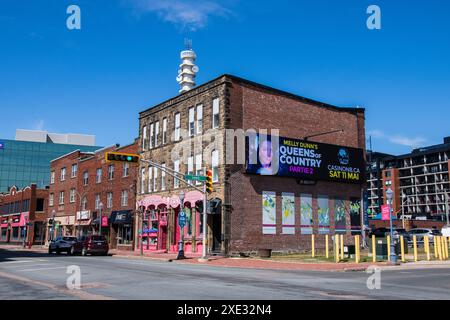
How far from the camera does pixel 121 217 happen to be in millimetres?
48656

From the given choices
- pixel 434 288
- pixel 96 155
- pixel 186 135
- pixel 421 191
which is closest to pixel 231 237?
pixel 186 135

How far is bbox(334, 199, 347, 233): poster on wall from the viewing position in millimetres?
40906

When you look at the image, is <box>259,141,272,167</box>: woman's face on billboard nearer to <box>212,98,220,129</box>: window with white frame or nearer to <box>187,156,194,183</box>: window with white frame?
<box>212,98,220,129</box>: window with white frame

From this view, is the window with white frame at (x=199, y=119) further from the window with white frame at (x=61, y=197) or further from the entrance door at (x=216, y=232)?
the window with white frame at (x=61, y=197)

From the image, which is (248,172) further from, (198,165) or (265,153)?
(198,165)

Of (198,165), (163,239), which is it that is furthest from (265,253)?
(163,239)

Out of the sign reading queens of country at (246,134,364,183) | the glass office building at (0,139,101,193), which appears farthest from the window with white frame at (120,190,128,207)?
the glass office building at (0,139,101,193)

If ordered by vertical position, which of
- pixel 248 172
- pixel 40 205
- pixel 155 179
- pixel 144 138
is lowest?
pixel 40 205

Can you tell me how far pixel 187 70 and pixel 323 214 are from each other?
28189 millimetres

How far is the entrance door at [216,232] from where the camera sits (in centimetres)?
3512

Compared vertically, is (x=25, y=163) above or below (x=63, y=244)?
above
